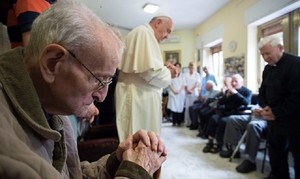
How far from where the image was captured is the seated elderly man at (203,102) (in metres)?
5.36

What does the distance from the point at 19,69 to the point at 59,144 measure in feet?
0.82

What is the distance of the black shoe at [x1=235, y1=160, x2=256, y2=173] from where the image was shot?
3.13m

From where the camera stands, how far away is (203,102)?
571 cm

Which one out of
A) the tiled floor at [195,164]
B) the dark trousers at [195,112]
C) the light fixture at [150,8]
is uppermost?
the light fixture at [150,8]

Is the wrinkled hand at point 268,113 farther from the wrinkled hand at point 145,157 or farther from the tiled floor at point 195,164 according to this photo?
the wrinkled hand at point 145,157

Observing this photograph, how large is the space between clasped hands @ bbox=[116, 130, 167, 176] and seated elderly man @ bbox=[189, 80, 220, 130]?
173 inches

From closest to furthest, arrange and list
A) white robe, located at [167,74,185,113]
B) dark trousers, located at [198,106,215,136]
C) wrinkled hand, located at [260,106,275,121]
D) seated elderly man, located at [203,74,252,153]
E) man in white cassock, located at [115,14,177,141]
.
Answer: man in white cassock, located at [115,14,177,141] → wrinkled hand, located at [260,106,275,121] → seated elderly man, located at [203,74,252,153] → dark trousers, located at [198,106,215,136] → white robe, located at [167,74,185,113]

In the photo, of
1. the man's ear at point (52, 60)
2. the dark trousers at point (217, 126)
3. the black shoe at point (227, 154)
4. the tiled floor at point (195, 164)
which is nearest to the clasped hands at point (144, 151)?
the man's ear at point (52, 60)

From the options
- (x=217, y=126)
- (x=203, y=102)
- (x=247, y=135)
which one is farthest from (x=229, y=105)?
(x=203, y=102)

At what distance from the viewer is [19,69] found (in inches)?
25.7

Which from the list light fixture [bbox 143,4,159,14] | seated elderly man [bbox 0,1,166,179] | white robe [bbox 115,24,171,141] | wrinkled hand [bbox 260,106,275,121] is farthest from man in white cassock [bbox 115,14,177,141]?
light fixture [bbox 143,4,159,14]

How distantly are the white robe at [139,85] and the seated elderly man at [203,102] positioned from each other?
3.12 metres

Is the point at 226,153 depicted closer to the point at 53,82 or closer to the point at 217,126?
the point at 217,126

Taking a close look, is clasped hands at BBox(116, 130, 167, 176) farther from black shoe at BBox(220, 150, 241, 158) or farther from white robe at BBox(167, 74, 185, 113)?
white robe at BBox(167, 74, 185, 113)
